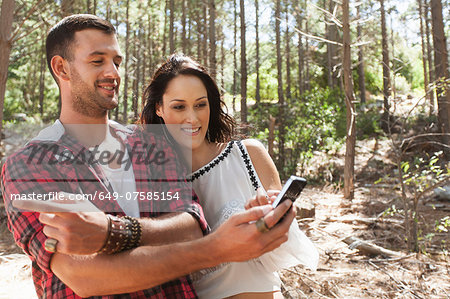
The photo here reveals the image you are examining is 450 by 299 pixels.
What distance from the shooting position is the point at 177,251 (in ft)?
4.49

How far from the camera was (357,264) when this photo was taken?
450 centimetres

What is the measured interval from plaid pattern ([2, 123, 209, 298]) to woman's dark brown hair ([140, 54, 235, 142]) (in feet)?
1.65

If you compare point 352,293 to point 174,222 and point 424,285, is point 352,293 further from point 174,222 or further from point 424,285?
point 174,222

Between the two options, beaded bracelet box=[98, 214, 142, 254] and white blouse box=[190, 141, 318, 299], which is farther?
white blouse box=[190, 141, 318, 299]

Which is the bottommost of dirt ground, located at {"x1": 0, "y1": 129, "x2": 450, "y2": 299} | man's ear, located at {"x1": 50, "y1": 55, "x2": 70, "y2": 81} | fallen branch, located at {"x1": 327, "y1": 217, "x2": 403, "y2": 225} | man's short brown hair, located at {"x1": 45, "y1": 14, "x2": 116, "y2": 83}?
dirt ground, located at {"x1": 0, "y1": 129, "x2": 450, "y2": 299}

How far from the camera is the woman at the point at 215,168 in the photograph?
189 cm

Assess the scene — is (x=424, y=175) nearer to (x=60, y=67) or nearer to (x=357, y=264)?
(x=357, y=264)

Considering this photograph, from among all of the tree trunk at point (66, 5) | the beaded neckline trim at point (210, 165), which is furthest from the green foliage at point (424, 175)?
the tree trunk at point (66, 5)

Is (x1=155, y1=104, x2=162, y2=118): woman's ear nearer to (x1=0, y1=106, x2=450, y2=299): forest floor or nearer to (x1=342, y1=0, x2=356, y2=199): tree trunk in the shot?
(x1=0, y1=106, x2=450, y2=299): forest floor

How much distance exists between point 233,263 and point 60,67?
1354 millimetres

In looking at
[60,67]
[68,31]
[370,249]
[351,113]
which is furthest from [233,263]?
[351,113]

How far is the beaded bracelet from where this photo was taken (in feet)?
4.37

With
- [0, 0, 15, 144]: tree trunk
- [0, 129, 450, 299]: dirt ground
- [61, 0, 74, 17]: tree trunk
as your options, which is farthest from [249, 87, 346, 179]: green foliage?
[0, 0, 15, 144]: tree trunk

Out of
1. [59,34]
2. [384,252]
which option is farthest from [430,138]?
[59,34]
